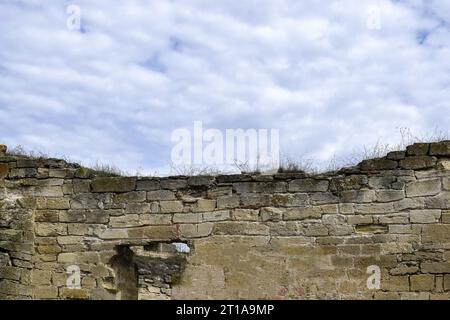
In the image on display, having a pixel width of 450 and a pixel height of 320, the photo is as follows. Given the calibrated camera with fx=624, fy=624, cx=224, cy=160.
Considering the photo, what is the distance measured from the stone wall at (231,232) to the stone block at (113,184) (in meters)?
0.02

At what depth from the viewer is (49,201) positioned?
8.33 metres

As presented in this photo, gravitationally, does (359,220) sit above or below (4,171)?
below

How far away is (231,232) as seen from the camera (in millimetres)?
7641

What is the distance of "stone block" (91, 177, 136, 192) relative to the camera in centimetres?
805

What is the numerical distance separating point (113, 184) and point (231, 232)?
5.58 feet

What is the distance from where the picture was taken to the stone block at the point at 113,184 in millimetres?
8055

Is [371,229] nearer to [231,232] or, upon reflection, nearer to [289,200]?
[289,200]

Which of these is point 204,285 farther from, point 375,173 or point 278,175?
point 375,173

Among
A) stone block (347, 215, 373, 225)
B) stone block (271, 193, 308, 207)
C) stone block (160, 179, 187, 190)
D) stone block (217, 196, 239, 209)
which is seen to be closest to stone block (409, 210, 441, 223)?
stone block (347, 215, 373, 225)

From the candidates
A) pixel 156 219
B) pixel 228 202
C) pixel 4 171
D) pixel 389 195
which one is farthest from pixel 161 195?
pixel 389 195

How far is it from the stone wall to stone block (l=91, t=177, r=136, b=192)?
0.02m
